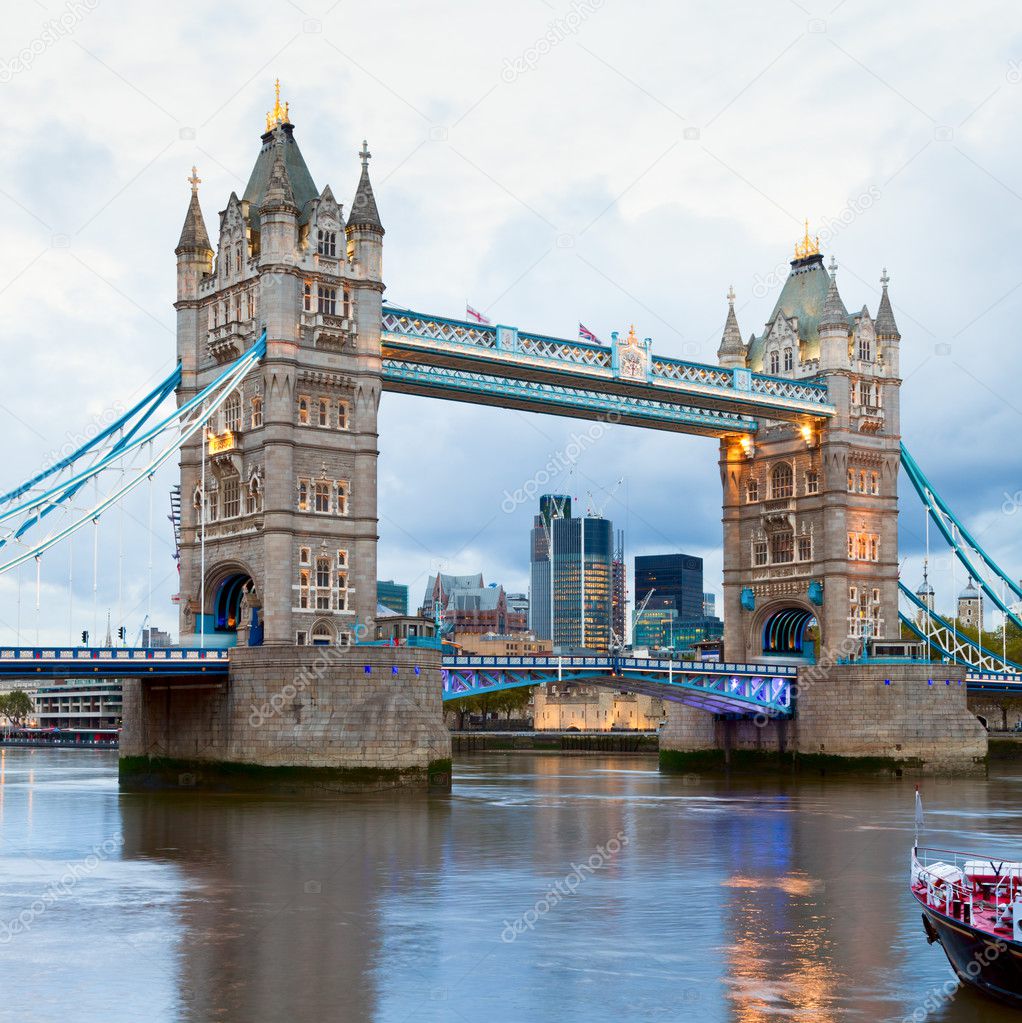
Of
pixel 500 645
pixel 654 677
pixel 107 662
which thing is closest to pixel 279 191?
pixel 107 662

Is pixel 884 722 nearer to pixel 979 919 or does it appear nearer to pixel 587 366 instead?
pixel 587 366

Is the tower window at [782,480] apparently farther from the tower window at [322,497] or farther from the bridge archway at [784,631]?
the tower window at [322,497]

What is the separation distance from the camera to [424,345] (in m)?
63.9

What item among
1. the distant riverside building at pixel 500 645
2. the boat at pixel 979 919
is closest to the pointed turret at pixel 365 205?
the boat at pixel 979 919

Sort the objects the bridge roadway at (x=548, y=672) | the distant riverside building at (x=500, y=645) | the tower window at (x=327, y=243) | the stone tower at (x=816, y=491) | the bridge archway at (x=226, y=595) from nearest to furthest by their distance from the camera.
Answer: the bridge roadway at (x=548, y=672), the tower window at (x=327, y=243), the bridge archway at (x=226, y=595), the stone tower at (x=816, y=491), the distant riverside building at (x=500, y=645)

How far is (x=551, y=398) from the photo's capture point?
2766 inches

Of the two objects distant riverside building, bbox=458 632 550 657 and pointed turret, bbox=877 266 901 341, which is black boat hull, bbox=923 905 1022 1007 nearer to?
pointed turret, bbox=877 266 901 341

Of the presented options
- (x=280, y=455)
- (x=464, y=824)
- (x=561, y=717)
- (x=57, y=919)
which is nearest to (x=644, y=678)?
(x=280, y=455)

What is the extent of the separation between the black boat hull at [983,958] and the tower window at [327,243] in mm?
44108

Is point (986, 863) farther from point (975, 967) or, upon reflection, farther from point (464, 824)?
point (464, 824)

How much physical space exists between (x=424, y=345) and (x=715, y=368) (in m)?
18.5

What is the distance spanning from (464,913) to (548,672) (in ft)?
132

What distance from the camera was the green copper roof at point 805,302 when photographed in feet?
273

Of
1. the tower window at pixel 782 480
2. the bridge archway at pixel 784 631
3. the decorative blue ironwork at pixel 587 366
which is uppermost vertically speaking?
the decorative blue ironwork at pixel 587 366
